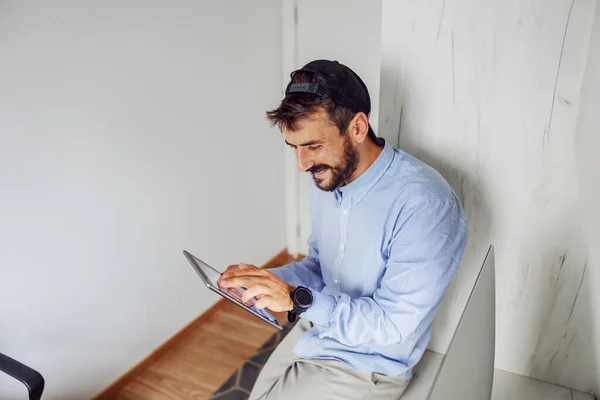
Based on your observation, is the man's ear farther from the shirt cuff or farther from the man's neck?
the shirt cuff

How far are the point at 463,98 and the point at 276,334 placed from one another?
60.6 inches

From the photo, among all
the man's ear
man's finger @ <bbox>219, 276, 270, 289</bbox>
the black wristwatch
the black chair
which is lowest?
the black chair

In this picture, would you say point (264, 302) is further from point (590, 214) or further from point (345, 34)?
point (345, 34)

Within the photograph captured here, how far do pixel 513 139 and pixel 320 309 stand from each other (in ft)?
2.07

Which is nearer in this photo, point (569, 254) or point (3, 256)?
point (569, 254)

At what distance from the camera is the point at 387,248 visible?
1.17m

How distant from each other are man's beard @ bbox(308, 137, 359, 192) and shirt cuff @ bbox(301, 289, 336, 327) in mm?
283

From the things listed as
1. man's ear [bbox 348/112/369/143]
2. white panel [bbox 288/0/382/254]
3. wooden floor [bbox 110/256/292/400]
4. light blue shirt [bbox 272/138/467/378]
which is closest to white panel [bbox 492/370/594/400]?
light blue shirt [bbox 272/138/467/378]

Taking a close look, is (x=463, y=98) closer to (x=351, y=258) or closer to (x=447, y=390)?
(x=351, y=258)

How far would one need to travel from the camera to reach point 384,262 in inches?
46.7

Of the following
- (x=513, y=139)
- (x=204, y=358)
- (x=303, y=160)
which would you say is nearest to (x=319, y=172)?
(x=303, y=160)

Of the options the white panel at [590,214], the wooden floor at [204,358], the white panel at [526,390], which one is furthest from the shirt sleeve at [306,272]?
the wooden floor at [204,358]

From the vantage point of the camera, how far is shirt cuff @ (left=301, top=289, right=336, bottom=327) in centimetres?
109

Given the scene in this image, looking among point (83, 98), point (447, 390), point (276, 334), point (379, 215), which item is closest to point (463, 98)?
point (379, 215)
